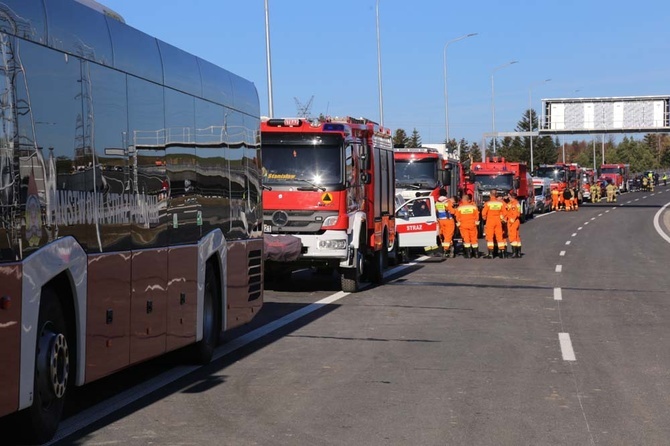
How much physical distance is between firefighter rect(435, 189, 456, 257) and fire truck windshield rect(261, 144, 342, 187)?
477 inches

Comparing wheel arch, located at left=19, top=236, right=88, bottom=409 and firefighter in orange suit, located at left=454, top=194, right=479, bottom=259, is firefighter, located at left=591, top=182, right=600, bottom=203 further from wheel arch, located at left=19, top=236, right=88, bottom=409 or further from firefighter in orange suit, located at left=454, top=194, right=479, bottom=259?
wheel arch, located at left=19, top=236, right=88, bottom=409

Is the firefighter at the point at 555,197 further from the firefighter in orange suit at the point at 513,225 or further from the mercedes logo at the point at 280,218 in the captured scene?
the mercedes logo at the point at 280,218

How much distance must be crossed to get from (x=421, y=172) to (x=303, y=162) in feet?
49.7

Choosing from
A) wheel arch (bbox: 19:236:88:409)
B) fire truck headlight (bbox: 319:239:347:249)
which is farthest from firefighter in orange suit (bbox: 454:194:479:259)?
wheel arch (bbox: 19:236:88:409)

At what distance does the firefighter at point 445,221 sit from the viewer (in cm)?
3222

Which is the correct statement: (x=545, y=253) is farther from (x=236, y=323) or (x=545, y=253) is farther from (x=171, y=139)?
(x=171, y=139)

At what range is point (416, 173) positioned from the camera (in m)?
35.2

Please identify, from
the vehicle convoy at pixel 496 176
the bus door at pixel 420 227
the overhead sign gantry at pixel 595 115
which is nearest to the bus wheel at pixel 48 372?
the bus door at pixel 420 227

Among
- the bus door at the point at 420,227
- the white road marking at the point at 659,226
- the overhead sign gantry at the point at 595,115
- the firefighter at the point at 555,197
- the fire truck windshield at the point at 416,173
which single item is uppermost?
the overhead sign gantry at the point at 595,115

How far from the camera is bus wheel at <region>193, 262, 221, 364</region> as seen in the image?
11.5m

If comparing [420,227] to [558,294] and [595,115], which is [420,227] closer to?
[558,294]

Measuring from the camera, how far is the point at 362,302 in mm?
19094

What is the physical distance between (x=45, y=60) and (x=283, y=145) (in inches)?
504

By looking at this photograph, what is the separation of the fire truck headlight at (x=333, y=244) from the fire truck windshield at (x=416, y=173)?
14657 mm
